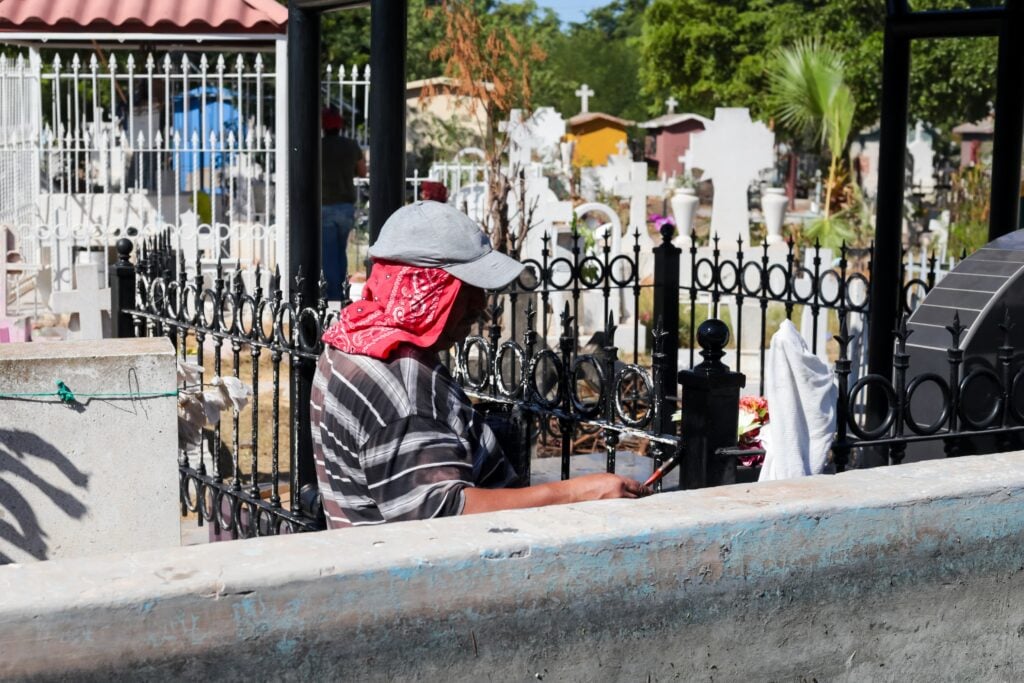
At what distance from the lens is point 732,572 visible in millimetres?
2283

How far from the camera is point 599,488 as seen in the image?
9.02 feet

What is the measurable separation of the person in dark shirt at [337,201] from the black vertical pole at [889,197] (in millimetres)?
5938

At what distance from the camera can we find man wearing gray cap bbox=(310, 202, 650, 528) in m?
2.63

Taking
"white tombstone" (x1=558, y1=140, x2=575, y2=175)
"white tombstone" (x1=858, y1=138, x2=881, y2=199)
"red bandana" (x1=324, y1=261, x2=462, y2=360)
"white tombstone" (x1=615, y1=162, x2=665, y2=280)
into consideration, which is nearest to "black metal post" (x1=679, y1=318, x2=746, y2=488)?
"red bandana" (x1=324, y1=261, x2=462, y2=360)

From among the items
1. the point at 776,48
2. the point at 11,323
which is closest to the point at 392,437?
the point at 11,323

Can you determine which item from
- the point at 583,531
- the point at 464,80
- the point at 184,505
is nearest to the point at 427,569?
the point at 583,531

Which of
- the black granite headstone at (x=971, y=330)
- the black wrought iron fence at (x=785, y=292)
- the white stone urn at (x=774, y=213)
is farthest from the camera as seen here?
the white stone urn at (x=774, y=213)

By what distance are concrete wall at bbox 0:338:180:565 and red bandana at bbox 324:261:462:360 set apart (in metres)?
1.67

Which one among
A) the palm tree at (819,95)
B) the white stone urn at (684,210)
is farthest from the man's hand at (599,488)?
the palm tree at (819,95)

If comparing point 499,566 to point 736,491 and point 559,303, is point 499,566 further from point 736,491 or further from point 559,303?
point 559,303

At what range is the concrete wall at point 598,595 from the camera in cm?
183

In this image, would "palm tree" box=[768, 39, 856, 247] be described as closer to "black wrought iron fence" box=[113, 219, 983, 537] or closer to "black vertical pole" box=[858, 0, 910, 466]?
"black wrought iron fence" box=[113, 219, 983, 537]

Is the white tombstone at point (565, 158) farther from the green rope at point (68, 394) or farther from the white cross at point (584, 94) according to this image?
the green rope at point (68, 394)

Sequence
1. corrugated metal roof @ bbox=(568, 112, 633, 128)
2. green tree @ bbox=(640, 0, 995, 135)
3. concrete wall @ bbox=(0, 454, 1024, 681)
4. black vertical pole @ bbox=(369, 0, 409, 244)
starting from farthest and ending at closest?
corrugated metal roof @ bbox=(568, 112, 633, 128), green tree @ bbox=(640, 0, 995, 135), black vertical pole @ bbox=(369, 0, 409, 244), concrete wall @ bbox=(0, 454, 1024, 681)
